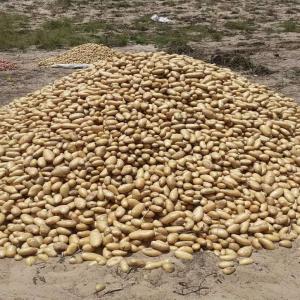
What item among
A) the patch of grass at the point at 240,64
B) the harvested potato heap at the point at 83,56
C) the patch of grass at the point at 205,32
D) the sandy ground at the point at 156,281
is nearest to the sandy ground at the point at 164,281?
the sandy ground at the point at 156,281

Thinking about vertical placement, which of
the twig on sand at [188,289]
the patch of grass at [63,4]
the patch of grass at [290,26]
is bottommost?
the patch of grass at [290,26]

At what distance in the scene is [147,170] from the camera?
4828 millimetres

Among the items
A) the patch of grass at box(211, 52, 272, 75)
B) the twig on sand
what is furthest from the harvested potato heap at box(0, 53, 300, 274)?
the patch of grass at box(211, 52, 272, 75)

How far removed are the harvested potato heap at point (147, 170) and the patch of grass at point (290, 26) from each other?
44.8 ft

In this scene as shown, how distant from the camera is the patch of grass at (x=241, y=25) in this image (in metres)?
19.1

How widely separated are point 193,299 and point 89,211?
136cm

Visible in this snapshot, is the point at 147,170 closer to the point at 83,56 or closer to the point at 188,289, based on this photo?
the point at 188,289

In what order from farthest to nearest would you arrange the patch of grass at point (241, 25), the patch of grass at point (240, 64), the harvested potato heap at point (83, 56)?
the patch of grass at point (241, 25), the harvested potato heap at point (83, 56), the patch of grass at point (240, 64)

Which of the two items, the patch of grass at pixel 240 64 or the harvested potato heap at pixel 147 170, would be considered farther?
the patch of grass at pixel 240 64

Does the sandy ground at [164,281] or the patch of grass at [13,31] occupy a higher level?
the sandy ground at [164,281]

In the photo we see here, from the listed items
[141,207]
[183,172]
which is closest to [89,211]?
[141,207]

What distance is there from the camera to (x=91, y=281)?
155 inches

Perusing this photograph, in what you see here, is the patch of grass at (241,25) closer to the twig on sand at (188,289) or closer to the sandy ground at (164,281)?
the sandy ground at (164,281)

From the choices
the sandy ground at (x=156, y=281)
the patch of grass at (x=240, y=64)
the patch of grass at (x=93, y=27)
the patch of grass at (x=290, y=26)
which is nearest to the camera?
the sandy ground at (x=156, y=281)
